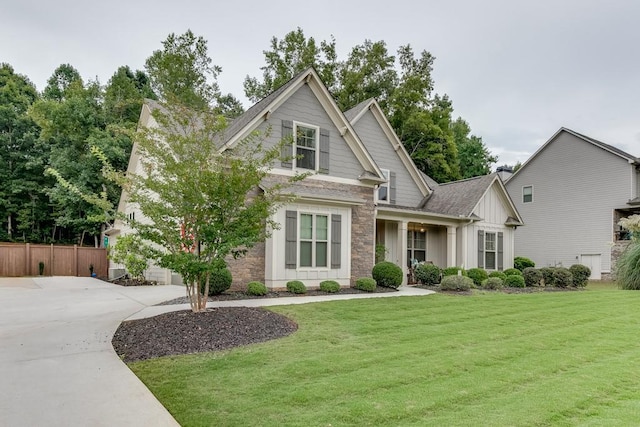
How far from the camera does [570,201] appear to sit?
2422 cm

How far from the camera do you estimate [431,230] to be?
756 inches

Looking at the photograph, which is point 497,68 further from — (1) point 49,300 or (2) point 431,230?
(1) point 49,300

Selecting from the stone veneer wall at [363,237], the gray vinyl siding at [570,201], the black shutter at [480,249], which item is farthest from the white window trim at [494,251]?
the gray vinyl siding at [570,201]

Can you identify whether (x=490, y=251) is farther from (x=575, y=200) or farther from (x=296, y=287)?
(x=296, y=287)

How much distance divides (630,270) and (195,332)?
48.6ft

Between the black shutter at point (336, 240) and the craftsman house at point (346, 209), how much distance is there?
3cm

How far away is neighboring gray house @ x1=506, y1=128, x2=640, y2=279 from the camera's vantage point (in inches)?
875

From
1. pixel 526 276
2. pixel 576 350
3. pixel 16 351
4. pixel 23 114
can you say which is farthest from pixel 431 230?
pixel 23 114

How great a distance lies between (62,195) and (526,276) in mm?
25123

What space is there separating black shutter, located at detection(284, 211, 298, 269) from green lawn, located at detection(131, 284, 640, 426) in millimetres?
4589

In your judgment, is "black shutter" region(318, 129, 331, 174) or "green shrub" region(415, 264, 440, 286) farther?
"green shrub" region(415, 264, 440, 286)

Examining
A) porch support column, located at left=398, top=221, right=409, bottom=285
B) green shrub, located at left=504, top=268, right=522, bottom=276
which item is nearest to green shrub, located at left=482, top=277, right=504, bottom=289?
green shrub, located at left=504, top=268, right=522, bottom=276

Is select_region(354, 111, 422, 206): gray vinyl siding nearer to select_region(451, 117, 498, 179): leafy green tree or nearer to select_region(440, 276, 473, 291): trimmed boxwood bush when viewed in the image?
select_region(440, 276, 473, 291): trimmed boxwood bush

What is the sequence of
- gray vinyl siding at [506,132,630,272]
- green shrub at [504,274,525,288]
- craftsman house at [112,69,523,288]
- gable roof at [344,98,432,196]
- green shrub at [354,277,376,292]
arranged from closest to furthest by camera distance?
craftsman house at [112,69,523,288] → green shrub at [354,277,376,292] → green shrub at [504,274,525,288] → gable roof at [344,98,432,196] → gray vinyl siding at [506,132,630,272]
